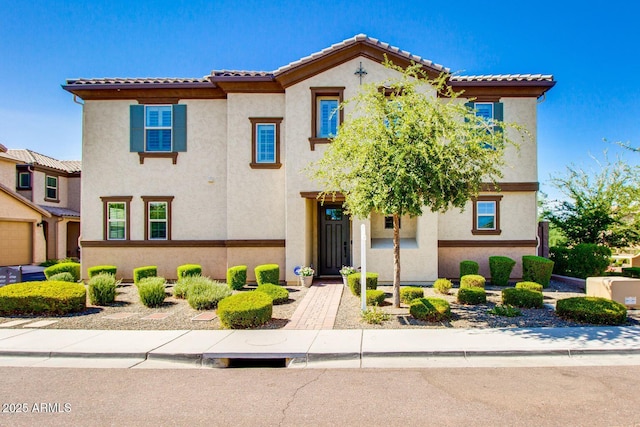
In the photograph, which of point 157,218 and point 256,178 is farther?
point 157,218

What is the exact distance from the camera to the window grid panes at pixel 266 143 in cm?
1387

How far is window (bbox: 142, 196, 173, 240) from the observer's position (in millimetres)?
14352

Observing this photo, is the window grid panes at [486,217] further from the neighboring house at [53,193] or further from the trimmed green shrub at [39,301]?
the neighboring house at [53,193]

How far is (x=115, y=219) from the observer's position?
47.8ft

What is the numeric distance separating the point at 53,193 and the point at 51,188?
0.35 meters

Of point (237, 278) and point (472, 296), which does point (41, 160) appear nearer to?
point (237, 278)

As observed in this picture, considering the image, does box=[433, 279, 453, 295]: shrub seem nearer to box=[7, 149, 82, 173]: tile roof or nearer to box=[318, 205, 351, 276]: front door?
box=[318, 205, 351, 276]: front door

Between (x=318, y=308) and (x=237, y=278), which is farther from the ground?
(x=237, y=278)

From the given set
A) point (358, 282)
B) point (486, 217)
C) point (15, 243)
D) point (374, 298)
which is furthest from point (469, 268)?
point (15, 243)

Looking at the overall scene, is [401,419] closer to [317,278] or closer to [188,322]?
[188,322]

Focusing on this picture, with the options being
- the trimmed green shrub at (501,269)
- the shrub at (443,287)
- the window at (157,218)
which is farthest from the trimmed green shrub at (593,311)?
the window at (157,218)

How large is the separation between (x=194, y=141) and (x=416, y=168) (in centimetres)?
920

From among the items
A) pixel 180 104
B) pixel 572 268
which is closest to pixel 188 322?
pixel 180 104

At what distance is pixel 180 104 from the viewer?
46.9 feet
